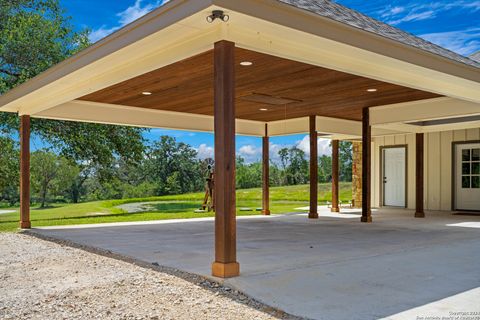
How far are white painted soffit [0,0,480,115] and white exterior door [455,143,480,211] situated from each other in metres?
5.64

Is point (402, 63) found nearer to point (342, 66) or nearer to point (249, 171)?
point (342, 66)

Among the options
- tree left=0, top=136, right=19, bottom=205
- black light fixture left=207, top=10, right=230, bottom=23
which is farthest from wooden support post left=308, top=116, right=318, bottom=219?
tree left=0, top=136, right=19, bottom=205

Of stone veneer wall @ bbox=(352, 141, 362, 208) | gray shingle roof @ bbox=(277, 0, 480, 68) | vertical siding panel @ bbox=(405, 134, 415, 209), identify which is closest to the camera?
gray shingle roof @ bbox=(277, 0, 480, 68)

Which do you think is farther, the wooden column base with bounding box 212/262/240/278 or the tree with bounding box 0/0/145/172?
the tree with bounding box 0/0/145/172

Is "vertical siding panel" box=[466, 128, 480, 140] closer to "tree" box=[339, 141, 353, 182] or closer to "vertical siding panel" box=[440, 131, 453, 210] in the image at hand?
"vertical siding panel" box=[440, 131, 453, 210]

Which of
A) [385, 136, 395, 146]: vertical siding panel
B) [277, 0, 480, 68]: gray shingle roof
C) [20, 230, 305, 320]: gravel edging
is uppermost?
[277, 0, 480, 68]: gray shingle roof

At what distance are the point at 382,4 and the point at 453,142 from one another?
12.6 m

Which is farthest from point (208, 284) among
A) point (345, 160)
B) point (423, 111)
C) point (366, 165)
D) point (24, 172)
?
point (345, 160)

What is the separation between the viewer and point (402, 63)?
6.17 meters

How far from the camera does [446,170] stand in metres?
13.5

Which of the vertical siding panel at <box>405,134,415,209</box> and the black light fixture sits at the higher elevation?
the black light fixture

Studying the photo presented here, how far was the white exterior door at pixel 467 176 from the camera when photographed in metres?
12.9

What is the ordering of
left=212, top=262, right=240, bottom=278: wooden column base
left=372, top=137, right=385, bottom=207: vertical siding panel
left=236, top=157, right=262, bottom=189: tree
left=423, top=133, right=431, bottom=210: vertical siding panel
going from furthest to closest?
left=236, top=157, right=262, bottom=189: tree, left=372, top=137, right=385, bottom=207: vertical siding panel, left=423, top=133, right=431, bottom=210: vertical siding panel, left=212, top=262, right=240, bottom=278: wooden column base

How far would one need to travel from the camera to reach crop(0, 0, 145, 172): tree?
1295cm
